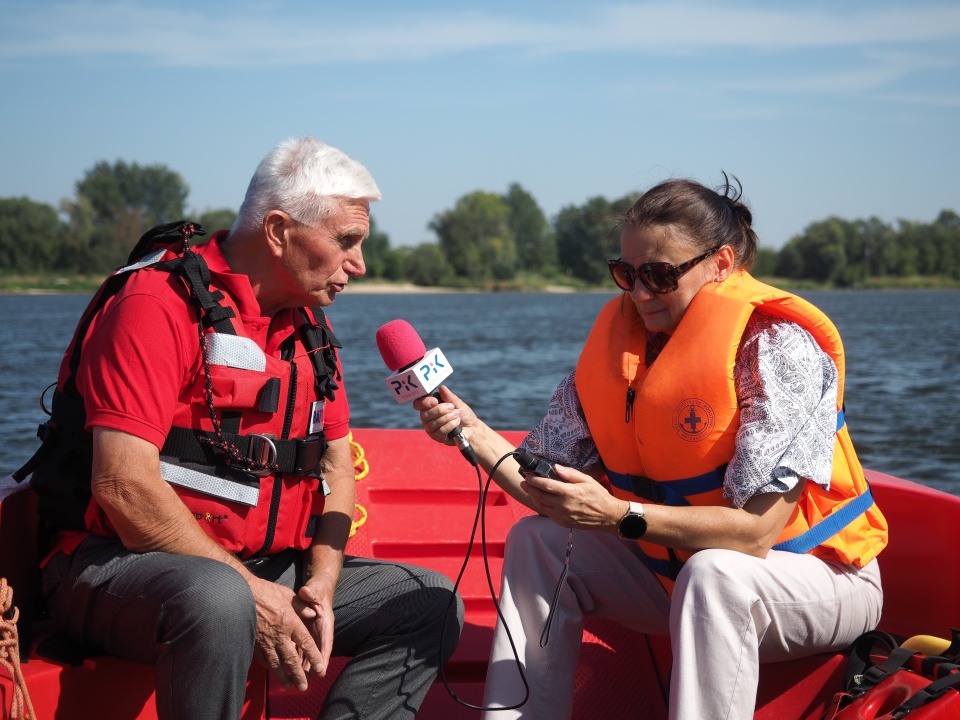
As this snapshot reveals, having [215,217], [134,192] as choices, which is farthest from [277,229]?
[134,192]

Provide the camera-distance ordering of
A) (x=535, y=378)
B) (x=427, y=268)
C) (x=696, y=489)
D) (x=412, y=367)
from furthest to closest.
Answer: (x=427, y=268)
(x=535, y=378)
(x=696, y=489)
(x=412, y=367)

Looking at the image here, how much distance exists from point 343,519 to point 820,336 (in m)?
1.28

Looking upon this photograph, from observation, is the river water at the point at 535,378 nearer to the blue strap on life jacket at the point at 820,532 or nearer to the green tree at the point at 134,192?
the blue strap on life jacket at the point at 820,532

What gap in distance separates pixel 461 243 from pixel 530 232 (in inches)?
856

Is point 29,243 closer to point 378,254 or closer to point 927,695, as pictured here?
point 378,254

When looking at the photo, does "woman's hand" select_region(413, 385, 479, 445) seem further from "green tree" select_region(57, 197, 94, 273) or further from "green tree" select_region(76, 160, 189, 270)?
"green tree" select_region(76, 160, 189, 270)

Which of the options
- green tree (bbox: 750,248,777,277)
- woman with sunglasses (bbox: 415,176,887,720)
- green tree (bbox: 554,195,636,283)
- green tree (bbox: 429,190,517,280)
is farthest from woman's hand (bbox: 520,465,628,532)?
green tree (bbox: 429,190,517,280)

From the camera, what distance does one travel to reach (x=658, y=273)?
2348mm

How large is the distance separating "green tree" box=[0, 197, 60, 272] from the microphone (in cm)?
6659

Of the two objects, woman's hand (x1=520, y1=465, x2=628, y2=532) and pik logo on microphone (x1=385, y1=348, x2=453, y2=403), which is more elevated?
pik logo on microphone (x1=385, y1=348, x2=453, y2=403)

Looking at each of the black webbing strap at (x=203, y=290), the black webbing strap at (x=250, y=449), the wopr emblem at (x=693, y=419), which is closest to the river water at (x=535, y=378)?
the black webbing strap at (x=203, y=290)

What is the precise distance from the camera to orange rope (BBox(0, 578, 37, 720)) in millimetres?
1900

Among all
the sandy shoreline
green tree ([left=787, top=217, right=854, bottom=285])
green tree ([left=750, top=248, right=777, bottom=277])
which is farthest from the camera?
green tree ([left=750, top=248, right=777, bottom=277])

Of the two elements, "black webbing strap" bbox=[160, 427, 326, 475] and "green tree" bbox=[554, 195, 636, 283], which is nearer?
"black webbing strap" bbox=[160, 427, 326, 475]
